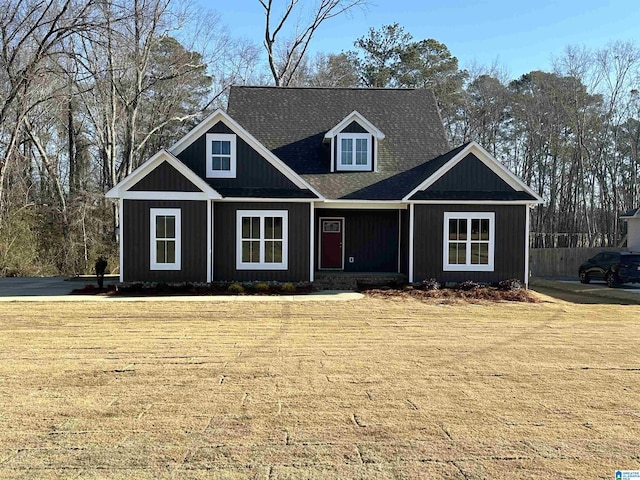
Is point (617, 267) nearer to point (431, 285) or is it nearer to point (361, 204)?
point (431, 285)

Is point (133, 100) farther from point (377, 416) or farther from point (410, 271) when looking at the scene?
point (377, 416)

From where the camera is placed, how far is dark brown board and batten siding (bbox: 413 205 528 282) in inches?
699

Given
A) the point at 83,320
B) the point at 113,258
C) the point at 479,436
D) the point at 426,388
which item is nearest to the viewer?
the point at 479,436

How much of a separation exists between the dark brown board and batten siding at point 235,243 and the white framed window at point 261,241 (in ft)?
0.44

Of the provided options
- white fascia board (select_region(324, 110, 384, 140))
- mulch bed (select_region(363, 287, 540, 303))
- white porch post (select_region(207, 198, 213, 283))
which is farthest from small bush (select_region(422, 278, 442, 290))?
white porch post (select_region(207, 198, 213, 283))

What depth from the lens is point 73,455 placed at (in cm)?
447

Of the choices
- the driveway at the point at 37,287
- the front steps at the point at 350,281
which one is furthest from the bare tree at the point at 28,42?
the front steps at the point at 350,281

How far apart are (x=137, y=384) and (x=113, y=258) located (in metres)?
22.6

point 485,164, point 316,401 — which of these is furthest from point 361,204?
point 316,401

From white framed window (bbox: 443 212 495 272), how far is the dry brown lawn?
672cm

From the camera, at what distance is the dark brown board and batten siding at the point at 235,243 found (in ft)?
57.1

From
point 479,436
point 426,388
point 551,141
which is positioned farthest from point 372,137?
point 551,141

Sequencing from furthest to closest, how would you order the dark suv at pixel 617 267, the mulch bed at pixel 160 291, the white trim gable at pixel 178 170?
1. the dark suv at pixel 617 267
2. the white trim gable at pixel 178 170
3. the mulch bed at pixel 160 291

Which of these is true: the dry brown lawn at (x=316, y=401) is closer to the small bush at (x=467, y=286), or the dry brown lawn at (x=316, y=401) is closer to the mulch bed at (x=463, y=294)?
the mulch bed at (x=463, y=294)
